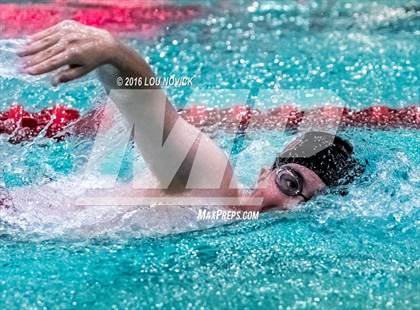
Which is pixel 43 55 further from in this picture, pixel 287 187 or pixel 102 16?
pixel 102 16

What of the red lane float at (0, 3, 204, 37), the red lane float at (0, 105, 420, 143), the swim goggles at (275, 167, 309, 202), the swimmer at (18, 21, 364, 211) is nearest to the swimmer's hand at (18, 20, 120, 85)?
the swimmer at (18, 21, 364, 211)

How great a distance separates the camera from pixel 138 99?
1.79 meters

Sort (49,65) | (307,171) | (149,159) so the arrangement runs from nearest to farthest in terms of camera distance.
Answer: (49,65)
(149,159)
(307,171)

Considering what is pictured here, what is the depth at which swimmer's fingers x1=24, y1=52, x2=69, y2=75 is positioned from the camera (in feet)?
5.01

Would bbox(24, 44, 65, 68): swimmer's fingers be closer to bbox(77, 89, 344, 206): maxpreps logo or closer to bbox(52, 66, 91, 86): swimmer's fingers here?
bbox(52, 66, 91, 86): swimmer's fingers

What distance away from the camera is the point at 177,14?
4.05m

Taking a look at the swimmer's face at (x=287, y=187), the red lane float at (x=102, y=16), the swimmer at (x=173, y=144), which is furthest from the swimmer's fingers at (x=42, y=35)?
the red lane float at (x=102, y=16)

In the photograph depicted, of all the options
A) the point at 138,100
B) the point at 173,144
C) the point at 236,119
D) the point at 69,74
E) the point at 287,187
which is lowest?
the point at 236,119

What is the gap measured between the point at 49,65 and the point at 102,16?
2437 millimetres

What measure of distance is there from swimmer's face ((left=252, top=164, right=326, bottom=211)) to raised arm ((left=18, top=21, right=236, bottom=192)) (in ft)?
0.35

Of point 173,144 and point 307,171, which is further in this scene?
point 307,171

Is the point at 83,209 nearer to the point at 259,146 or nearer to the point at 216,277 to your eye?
the point at 216,277

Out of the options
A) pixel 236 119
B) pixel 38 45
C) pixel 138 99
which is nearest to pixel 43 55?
pixel 38 45

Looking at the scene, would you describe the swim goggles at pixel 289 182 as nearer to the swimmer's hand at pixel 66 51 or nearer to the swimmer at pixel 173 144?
the swimmer at pixel 173 144
